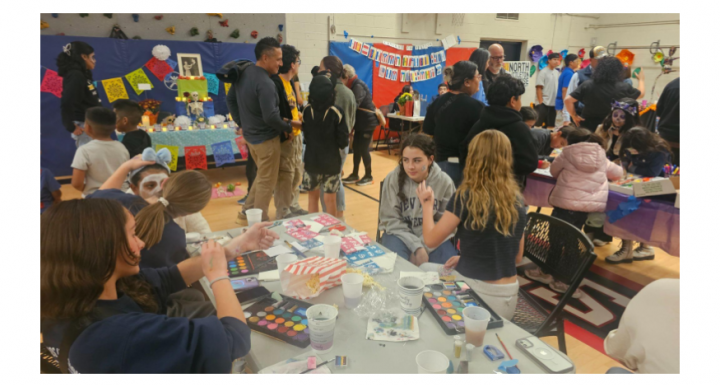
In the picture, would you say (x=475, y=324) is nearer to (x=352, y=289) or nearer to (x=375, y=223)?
(x=352, y=289)

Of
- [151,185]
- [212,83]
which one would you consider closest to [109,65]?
[212,83]

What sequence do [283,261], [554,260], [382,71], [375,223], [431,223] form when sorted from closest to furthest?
1. [283,261]
2. [431,223]
3. [554,260]
4. [375,223]
5. [382,71]

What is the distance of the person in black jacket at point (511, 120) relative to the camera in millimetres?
2705

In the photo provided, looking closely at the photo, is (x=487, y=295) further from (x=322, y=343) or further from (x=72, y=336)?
(x=72, y=336)

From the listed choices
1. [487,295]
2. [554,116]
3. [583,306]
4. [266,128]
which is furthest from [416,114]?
[487,295]

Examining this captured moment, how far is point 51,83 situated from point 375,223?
171 inches

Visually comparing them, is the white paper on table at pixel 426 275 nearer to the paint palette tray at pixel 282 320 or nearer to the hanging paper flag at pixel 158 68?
the paint palette tray at pixel 282 320

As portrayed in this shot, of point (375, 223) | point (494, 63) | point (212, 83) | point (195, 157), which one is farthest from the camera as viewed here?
point (212, 83)

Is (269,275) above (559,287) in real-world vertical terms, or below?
above

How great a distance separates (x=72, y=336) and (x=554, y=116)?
912 cm

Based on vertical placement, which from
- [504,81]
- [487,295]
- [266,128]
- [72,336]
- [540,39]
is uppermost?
[540,39]

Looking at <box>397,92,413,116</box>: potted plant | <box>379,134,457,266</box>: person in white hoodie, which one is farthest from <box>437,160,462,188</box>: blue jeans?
<box>397,92,413,116</box>: potted plant

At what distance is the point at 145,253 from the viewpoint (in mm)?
1607

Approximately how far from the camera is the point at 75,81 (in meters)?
3.57
